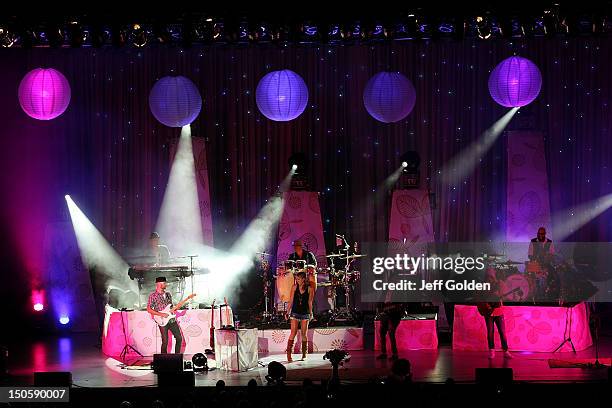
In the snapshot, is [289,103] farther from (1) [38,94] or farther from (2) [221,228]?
(2) [221,228]

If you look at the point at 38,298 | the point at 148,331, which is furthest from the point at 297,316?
the point at 38,298

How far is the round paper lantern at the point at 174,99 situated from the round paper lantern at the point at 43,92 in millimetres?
1128

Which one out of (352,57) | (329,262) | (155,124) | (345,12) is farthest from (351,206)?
(345,12)

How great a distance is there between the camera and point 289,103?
11.4 metres

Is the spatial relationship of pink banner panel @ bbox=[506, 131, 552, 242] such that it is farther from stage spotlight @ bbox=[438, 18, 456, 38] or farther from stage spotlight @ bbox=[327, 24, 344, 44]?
stage spotlight @ bbox=[327, 24, 344, 44]

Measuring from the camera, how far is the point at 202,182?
14.7 metres

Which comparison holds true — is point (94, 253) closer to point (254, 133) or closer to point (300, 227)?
point (254, 133)

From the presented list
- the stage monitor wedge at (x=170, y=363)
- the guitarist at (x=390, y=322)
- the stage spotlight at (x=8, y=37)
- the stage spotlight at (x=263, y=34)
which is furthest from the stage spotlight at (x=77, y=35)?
the guitarist at (x=390, y=322)

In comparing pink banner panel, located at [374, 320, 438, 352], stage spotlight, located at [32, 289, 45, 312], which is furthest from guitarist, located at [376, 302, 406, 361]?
stage spotlight, located at [32, 289, 45, 312]

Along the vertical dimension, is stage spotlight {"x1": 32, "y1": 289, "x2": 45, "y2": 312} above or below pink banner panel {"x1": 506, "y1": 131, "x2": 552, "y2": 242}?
below

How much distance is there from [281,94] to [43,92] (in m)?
2.92

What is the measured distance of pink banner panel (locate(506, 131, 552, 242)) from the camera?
47.7 ft

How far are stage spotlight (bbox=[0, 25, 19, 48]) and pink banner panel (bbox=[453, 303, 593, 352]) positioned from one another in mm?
6704

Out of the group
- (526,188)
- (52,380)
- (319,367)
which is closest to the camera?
(52,380)
